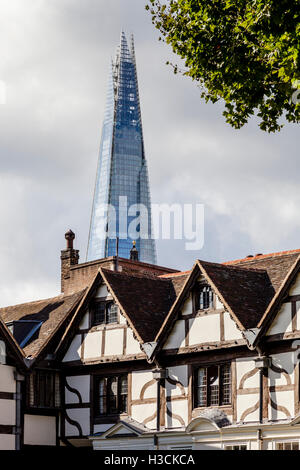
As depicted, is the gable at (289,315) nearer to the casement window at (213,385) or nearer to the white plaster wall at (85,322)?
the casement window at (213,385)

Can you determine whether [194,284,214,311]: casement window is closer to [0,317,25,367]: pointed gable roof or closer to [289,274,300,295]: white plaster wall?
[289,274,300,295]: white plaster wall

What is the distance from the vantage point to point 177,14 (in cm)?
2523

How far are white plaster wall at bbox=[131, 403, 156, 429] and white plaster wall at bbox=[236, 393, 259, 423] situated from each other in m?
3.80

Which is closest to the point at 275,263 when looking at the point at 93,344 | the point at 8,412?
the point at 93,344

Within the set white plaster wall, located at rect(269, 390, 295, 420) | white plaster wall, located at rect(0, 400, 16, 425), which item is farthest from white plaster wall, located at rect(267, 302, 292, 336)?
white plaster wall, located at rect(0, 400, 16, 425)

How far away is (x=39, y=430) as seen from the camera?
128ft

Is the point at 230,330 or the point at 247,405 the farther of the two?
the point at 230,330

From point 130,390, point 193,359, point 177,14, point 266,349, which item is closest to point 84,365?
point 130,390

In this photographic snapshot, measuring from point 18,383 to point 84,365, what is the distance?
262cm

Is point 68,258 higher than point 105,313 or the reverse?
higher

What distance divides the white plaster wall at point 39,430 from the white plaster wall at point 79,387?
105cm

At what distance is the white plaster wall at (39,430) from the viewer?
38.6 meters

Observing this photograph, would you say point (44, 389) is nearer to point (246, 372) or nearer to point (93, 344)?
point (93, 344)

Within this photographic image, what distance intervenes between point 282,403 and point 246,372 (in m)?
1.88
